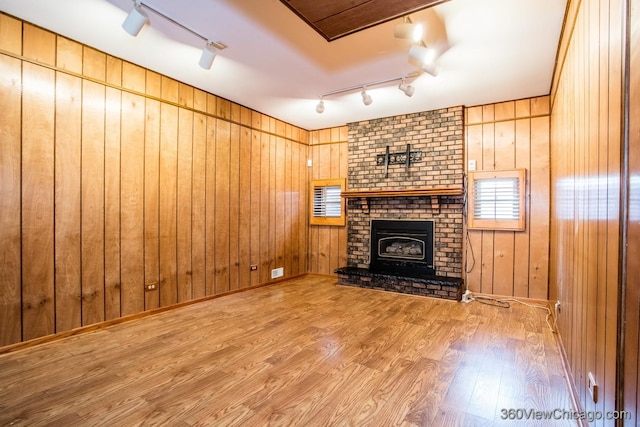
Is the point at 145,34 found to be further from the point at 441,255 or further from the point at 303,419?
the point at 441,255

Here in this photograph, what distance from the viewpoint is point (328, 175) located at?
5.85 meters

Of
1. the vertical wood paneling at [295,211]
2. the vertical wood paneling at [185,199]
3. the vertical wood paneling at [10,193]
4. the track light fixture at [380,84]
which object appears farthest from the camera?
the vertical wood paneling at [295,211]

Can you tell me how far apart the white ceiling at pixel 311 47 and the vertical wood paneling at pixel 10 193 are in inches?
19.3

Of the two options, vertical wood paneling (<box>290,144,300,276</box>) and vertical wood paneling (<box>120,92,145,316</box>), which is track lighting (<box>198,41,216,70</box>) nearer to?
vertical wood paneling (<box>120,92,145,316</box>)

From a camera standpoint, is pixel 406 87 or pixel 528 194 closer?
pixel 406 87

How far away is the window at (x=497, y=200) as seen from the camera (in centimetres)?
418

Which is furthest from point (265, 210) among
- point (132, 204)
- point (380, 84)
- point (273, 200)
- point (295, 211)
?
point (380, 84)

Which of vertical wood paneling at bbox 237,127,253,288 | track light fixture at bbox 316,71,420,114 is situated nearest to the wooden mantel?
track light fixture at bbox 316,71,420,114

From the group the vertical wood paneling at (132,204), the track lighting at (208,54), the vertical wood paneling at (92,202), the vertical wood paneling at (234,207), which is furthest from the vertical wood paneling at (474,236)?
the vertical wood paneling at (92,202)

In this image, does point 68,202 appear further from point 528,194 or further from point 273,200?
point 528,194

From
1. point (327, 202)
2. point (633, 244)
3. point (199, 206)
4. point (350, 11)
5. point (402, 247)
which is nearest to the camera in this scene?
point (633, 244)

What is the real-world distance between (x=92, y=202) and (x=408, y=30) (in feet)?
10.7

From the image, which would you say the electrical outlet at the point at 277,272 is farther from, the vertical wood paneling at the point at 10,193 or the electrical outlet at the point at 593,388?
the electrical outlet at the point at 593,388

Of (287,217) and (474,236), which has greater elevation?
(287,217)
